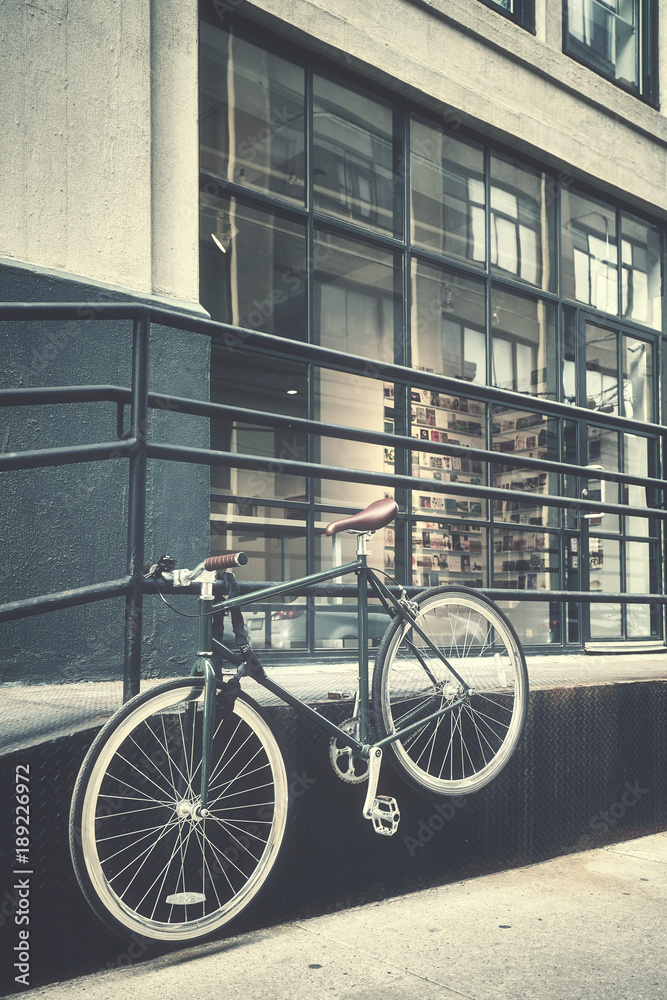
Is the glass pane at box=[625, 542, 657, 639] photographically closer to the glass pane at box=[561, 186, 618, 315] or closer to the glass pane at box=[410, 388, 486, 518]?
the glass pane at box=[410, 388, 486, 518]

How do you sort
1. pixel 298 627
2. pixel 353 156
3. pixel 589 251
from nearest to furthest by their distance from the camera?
pixel 298 627 < pixel 353 156 < pixel 589 251

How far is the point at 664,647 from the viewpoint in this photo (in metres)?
8.50

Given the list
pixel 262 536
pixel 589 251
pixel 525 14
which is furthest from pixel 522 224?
pixel 262 536

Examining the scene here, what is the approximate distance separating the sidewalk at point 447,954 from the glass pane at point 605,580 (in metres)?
5.77

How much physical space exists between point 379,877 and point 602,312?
7.88 m

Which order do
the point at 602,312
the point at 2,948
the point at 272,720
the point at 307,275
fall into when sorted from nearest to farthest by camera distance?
the point at 2,948 → the point at 272,720 → the point at 307,275 → the point at 602,312

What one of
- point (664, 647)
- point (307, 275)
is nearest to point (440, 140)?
point (307, 275)

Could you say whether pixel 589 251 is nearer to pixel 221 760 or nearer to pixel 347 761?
pixel 347 761

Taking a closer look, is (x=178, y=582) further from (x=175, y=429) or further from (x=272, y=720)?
(x=175, y=429)

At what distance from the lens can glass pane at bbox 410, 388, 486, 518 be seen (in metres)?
8.46

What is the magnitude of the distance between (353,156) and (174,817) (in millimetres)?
6380

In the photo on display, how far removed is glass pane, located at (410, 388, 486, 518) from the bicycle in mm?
4734

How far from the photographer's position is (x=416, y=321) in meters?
8.28

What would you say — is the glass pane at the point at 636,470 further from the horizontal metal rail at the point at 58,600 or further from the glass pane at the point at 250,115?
the horizontal metal rail at the point at 58,600
